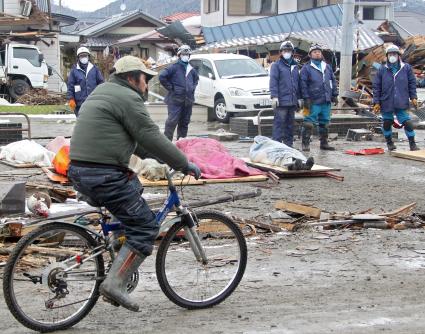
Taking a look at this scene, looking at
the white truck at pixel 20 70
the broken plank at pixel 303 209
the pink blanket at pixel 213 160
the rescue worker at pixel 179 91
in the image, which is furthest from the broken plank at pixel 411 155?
the white truck at pixel 20 70

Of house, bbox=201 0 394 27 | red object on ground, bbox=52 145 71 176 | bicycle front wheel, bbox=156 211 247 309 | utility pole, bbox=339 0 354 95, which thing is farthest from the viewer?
house, bbox=201 0 394 27

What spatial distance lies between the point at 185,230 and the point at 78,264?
0.84 m

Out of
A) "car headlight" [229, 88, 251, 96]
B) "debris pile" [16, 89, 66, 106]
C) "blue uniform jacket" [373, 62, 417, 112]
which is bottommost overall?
"debris pile" [16, 89, 66, 106]

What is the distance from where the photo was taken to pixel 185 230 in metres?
5.89

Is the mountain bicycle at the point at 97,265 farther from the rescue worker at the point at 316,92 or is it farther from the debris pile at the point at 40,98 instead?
the debris pile at the point at 40,98

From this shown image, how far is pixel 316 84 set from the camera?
588 inches

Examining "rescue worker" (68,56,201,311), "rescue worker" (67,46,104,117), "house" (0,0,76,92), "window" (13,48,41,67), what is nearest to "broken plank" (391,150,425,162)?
"rescue worker" (67,46,104,117)

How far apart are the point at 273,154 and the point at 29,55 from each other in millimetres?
23510

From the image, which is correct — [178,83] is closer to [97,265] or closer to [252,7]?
[97,265]

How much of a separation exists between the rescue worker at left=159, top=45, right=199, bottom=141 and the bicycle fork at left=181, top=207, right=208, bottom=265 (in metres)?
8.93

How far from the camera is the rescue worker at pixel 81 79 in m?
14.8

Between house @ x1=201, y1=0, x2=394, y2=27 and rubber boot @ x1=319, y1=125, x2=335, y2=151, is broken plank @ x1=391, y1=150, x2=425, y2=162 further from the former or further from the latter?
house @ x1=201, y1=0, x2=394, y2=27

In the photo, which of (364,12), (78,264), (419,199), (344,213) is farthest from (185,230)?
(364,12)

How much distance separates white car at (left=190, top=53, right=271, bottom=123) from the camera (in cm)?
2116
